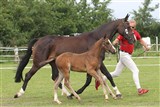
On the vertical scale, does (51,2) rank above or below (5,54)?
above

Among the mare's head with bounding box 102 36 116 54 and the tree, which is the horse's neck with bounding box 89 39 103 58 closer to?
the mare's head with bounding box 102 36 116 54

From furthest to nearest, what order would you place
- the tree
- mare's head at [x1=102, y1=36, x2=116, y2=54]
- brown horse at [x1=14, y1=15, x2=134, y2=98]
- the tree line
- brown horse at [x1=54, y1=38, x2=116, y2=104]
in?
1. the tree
2. the tree line
3. brown horse at [x1=14, y1=15, x2=134, y2=98]
4. brown horse at [x1=54, y1=38, x2=116, y2=104]
5. mare's head at [x1=102, y1=36, x2=116, y2=54]

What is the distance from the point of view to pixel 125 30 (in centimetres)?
1043

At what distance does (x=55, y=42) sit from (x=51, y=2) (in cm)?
3317

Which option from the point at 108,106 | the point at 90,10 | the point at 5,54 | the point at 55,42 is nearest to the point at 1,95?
the point at 55,42

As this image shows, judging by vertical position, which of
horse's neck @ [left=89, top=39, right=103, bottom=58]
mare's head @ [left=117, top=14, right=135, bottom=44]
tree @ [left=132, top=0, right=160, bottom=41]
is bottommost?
tree @ [left=132, top=0, right=160, bottom=41]

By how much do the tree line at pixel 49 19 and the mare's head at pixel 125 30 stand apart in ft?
84.8

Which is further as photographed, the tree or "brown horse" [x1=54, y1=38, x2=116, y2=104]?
the tree

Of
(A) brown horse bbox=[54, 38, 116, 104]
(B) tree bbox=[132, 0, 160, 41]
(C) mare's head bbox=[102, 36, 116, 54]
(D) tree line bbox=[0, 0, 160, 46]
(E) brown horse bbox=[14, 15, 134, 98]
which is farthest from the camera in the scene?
(B) tree bbox=[132, 0, 160, 41]

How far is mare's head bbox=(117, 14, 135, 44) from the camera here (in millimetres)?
10406

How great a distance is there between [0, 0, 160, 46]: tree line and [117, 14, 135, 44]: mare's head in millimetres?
25857

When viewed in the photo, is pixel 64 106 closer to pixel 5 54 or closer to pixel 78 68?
pixel 78 68

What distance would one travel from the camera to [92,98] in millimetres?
10414

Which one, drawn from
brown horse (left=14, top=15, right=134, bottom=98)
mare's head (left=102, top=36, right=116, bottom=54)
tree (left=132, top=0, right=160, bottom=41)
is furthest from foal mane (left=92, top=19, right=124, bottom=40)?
tree (left=132, top=0, right=160, bottom=41)
